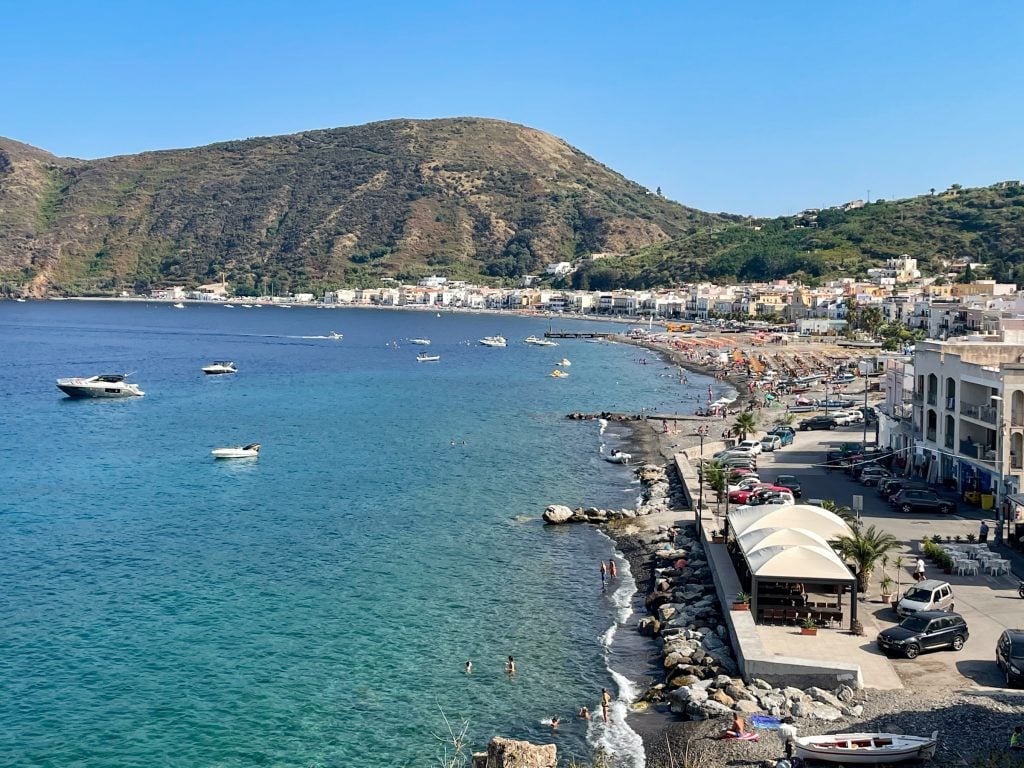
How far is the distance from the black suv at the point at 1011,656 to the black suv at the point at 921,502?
→ 12314mm

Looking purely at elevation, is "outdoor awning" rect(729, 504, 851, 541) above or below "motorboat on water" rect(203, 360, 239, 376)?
above

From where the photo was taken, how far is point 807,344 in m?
108

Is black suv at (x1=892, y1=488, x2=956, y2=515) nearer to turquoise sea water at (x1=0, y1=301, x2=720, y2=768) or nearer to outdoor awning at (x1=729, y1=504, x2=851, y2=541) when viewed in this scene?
outdoor awning at (x1=729, y1=504, x2=851, y2=541)

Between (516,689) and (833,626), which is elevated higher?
(833,626)

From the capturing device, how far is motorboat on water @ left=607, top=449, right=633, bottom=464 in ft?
157

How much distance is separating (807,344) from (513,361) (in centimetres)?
3264

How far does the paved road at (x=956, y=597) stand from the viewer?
61.6 feet

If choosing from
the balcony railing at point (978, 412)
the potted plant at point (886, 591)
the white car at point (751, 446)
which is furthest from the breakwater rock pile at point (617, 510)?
the potted plant at point (886, 591)

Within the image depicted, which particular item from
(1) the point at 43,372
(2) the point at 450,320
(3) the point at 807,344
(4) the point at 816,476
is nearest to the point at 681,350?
(3) the point at 807,344

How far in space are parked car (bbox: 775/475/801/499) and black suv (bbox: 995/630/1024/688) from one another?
1632 centimetres

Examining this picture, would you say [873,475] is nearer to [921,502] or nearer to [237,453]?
[921,502]

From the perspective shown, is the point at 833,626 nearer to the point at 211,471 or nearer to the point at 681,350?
the point at 211,471

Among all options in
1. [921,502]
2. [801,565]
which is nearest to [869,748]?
[801,565]

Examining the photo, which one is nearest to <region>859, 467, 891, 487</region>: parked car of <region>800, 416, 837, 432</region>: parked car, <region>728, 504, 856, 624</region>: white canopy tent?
<region>728, 504, 856, 624</region>: white canopy tent
